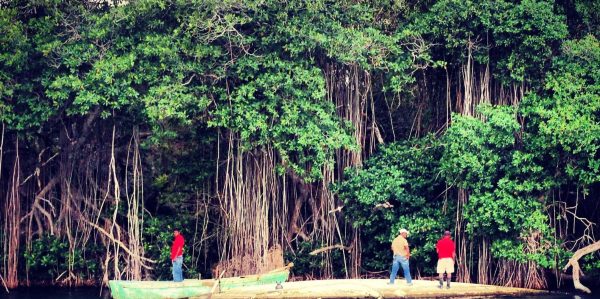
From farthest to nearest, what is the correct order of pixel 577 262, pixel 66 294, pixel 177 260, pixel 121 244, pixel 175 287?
pixel 121 244
pixel 66 294
pixel 177 260
pixel 577 262
pixel 175 287

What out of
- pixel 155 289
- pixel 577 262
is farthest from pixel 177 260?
pixel 577 262

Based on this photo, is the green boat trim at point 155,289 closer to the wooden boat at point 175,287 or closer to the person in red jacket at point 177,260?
the wooden boat at point 175,287

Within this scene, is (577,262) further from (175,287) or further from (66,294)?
(66,294)

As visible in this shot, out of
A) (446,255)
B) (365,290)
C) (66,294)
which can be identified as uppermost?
(446,255)

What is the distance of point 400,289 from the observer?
15383 millimetres

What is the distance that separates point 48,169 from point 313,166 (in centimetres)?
504

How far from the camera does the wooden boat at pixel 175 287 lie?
15156 mm

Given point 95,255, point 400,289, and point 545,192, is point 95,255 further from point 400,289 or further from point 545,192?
point 545,192

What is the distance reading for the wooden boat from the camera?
15156mm

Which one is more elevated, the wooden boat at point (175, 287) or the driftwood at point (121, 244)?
the driftwood at point (121, 244)

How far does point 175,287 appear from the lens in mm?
15523

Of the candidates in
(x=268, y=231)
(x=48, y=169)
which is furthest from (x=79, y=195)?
(x=268, y=231)

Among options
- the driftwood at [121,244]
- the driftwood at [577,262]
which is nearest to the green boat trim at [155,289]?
the driftwood at [121,244]

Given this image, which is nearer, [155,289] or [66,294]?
[155,289]
